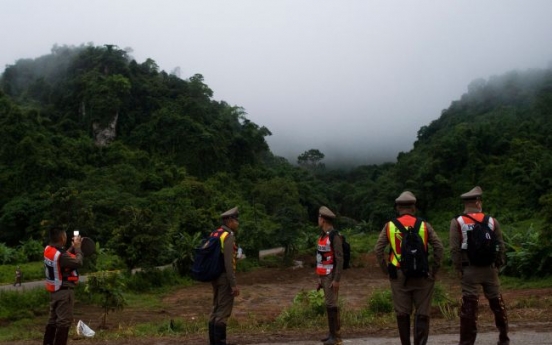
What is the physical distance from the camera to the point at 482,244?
18.0 feet

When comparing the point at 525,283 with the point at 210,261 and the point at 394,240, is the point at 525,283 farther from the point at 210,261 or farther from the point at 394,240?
the point at 210,261

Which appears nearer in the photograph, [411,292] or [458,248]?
[411,292]

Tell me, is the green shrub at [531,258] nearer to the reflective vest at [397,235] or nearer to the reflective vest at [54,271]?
the reflective vest at [397,235]

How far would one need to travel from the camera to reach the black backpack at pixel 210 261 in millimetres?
6145

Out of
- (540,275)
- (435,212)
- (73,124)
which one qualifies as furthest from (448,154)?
(73,124)

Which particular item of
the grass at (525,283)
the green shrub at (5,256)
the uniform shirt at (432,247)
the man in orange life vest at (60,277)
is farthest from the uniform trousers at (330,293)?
the green shrub at (5,256)

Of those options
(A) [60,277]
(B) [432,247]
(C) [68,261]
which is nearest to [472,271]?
(B) [432,247]

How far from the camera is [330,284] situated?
6.32m

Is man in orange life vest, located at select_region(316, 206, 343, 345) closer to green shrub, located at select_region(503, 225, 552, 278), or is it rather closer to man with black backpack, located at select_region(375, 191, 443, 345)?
man with black backpack, located at select_region(375, 191, 443, 345)

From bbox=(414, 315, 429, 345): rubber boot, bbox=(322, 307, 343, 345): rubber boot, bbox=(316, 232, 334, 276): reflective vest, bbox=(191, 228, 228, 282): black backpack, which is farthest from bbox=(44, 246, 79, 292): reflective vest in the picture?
bbox=(414, 315, 429, 345): rubber boot

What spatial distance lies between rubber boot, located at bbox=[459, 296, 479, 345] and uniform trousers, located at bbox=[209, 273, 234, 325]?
2.56 m

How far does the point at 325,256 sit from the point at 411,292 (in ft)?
4.37

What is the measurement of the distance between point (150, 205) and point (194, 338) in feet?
94.5

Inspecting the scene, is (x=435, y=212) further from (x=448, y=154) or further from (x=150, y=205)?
(x=150, y=205)
